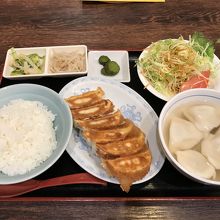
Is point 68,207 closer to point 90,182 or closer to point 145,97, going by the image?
point 90,182

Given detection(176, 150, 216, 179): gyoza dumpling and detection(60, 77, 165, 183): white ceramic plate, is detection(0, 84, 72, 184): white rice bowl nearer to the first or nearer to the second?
detection(60, 77, 165, 183): white ceramic plate

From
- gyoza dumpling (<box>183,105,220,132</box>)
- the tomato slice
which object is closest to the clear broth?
gyoza dumpling (<box>183,105,220,132</box>)

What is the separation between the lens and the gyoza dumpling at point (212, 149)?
4.20 ft

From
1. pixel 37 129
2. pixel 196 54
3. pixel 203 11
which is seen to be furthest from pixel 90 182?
pixel 203 11

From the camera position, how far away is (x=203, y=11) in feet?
7.30

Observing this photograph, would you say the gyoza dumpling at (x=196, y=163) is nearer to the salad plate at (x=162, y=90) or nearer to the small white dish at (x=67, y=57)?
the salad plate at (x=162, y=90)

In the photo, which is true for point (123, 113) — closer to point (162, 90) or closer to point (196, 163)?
point (162, 90)

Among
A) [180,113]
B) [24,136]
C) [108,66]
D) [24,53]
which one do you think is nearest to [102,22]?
[108,66]

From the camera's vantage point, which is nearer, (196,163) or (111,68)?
(196,163)

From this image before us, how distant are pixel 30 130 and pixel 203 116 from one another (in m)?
0.87

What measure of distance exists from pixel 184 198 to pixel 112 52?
105 centimetres

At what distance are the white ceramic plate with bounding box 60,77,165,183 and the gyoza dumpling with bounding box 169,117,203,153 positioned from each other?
98 mm

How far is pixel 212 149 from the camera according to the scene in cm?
131

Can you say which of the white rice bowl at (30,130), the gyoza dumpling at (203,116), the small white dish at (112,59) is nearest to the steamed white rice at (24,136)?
the white rice bowl at (30,130)
